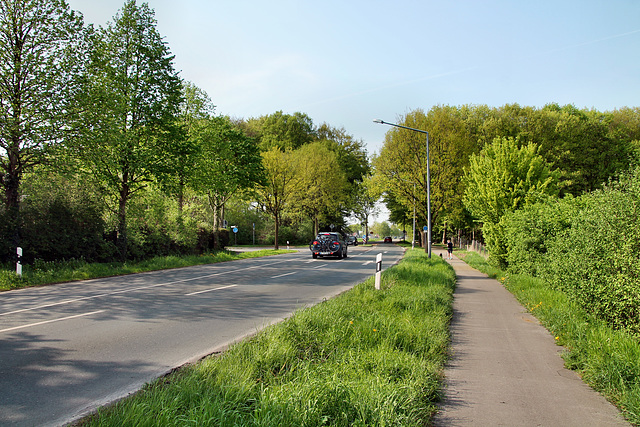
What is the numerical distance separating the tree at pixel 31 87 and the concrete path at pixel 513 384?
16192 millimetres

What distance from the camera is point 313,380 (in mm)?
4309

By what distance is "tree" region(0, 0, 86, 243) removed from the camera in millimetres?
16031

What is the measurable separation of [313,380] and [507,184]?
1709cm

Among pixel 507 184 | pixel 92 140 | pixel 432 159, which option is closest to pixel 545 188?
pixel 507 184

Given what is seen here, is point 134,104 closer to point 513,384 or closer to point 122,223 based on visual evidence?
point 122,223

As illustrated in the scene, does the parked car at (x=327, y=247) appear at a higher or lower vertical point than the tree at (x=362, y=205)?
lower

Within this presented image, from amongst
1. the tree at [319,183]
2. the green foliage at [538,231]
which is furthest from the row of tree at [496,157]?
the tree at [319,183]

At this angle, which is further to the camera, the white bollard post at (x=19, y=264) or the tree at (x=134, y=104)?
the tree at (x=134, y=104)

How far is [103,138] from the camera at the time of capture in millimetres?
18391

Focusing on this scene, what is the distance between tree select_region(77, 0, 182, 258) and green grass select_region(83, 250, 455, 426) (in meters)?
16.2

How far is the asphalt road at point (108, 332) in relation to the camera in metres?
4.59

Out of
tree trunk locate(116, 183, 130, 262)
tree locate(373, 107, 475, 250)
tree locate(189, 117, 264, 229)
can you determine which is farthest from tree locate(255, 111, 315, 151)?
tree trunk locate(116, 183, 130, 262)

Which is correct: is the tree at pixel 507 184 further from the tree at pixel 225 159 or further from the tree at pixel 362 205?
the tree at pixel 362 205

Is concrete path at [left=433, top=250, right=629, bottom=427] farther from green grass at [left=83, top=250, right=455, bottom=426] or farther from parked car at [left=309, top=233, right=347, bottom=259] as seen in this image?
parked car at [left=309, top=233, right=347, bottom=259]
